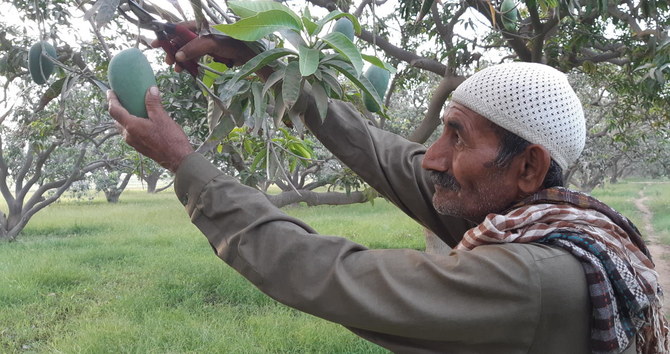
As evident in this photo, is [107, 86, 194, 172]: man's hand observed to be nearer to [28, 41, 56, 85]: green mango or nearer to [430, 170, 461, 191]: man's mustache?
[430, 170, 461, 191]: man's mustache

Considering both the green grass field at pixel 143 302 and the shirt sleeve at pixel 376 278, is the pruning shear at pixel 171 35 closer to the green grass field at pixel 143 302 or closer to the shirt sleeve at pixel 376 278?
the shirt sleeve at pixel 376 278

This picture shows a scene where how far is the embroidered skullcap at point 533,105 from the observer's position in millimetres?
1009

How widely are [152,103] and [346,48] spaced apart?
0.35 meters

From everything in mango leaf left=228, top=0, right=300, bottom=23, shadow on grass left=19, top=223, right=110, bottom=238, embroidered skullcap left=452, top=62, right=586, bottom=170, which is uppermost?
mango leaf left=228, top=0, right=300, bottom=23

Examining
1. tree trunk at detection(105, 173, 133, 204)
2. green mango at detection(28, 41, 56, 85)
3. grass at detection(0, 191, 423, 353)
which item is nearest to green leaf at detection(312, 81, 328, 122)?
green mango at detection(28, 41, 56, 85)

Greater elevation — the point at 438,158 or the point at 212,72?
the point at 212,72

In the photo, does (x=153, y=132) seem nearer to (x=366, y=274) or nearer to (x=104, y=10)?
(x=104, y=10)

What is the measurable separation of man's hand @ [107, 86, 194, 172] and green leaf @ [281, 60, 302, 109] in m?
0.21

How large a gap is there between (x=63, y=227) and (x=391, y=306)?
10.4 m

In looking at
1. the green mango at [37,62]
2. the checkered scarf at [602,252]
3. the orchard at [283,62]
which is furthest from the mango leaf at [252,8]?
the green mango at [37,62]

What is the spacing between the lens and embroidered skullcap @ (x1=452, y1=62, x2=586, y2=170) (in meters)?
1.01

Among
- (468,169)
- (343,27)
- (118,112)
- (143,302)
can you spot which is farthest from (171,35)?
(143,302)

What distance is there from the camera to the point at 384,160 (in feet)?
4.89

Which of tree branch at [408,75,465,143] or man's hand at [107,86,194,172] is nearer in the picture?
man's hand at [107,86,194,172]
